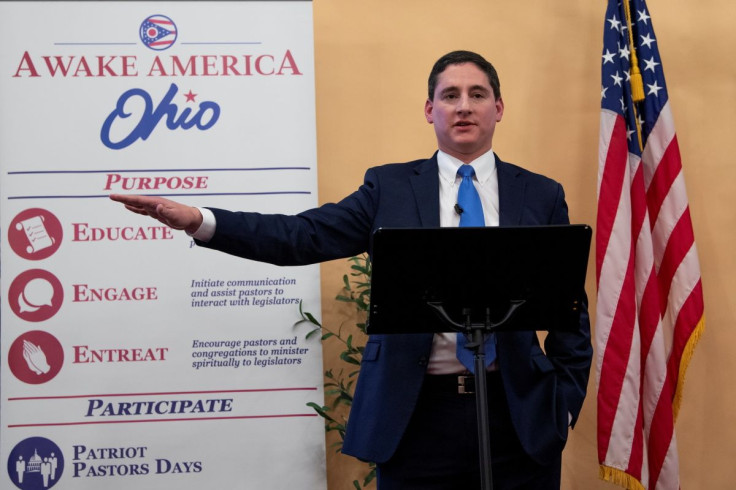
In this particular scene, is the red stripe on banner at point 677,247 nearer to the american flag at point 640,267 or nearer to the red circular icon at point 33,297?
the american flag at point 640,267

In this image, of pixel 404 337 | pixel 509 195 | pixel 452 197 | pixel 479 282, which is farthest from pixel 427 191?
pixel 479 282

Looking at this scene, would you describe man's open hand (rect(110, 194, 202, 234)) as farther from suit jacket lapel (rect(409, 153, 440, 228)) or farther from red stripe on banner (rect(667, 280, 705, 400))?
red stripe on banner (rect(667, 280, 705, 400))

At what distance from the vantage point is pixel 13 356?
354cm

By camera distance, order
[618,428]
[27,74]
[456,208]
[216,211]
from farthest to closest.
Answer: [27,74] < [618,428] < [456,208] < [216,211]

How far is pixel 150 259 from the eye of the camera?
3605 millimetres

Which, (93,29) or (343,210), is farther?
(93,29)

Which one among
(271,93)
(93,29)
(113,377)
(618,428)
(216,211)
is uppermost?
(93,29)

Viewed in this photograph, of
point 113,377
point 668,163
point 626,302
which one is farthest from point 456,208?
point 113,377

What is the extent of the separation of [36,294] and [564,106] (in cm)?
250

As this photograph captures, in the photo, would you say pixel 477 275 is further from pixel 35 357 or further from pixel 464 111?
pixel 35 357

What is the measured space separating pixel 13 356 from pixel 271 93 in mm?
1570

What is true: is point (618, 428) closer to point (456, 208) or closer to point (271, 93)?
point (456, 208)

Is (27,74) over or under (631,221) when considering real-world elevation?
over

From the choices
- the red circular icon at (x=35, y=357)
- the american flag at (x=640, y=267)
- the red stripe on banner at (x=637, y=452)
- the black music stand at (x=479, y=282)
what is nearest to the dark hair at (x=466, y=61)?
the black music stand at (x=479, y=282)
